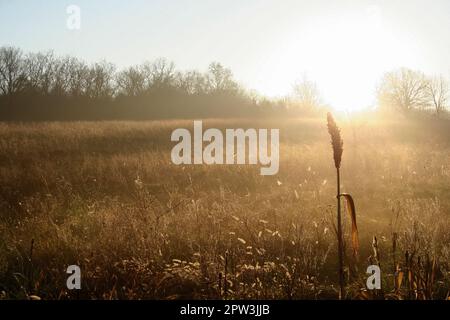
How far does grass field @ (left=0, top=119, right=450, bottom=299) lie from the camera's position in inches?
133

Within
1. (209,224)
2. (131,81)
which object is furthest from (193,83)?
(209,224)

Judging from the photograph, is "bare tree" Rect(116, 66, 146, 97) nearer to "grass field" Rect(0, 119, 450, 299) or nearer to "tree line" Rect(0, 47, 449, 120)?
"tree line" Rect(0, 47, 449, 120)

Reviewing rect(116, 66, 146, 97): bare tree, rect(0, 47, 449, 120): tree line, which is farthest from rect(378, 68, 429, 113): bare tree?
rect(116, 66, 146, 97): bare tree

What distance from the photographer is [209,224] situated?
5.00 meters

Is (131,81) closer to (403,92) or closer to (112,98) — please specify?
(112,98)

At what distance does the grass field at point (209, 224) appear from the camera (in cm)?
338

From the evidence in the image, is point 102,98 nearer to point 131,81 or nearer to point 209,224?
point 131,81

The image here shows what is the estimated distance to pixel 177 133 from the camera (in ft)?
59.8

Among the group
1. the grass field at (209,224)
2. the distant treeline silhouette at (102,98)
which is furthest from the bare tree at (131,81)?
the grass field at (209,224)

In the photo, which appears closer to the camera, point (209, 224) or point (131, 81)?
point (209, 224)

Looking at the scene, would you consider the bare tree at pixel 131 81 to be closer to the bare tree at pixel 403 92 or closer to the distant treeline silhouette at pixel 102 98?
the distant treeline silhouette at pixel 102 98

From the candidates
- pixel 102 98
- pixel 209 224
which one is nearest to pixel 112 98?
pixel 102 98

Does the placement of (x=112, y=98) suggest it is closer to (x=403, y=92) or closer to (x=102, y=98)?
(x=102, y=98)

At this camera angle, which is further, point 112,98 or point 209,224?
point 112,98
